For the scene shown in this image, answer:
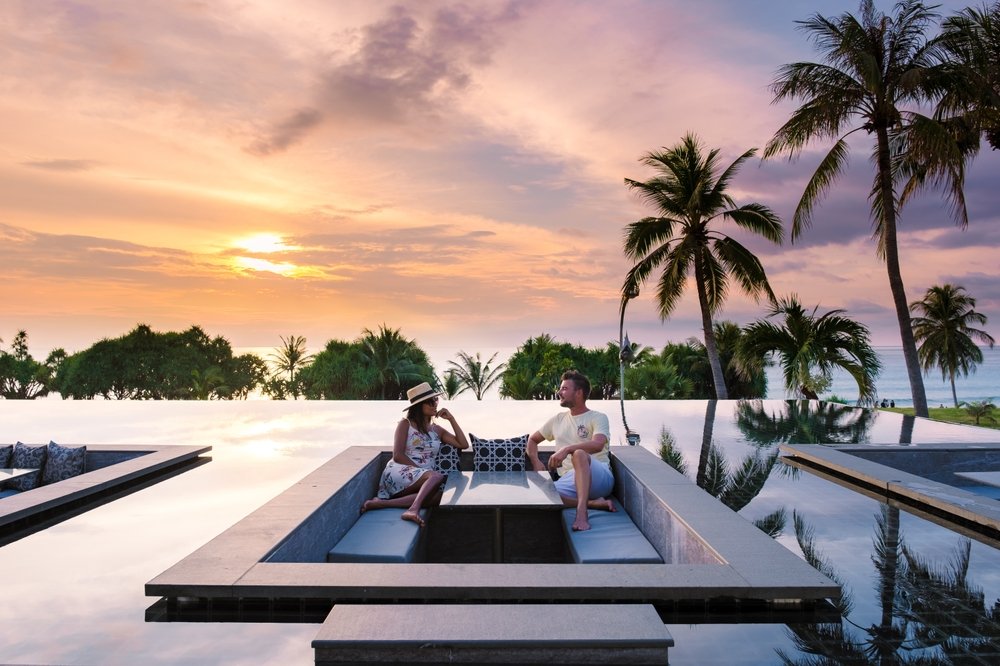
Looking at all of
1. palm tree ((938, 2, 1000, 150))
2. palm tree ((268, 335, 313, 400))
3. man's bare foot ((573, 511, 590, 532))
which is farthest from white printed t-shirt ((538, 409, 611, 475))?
palm tree ((268, 335, 313, 400))

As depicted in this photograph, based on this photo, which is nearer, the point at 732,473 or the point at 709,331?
the point at 732,473

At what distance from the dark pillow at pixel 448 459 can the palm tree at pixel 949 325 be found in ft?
141

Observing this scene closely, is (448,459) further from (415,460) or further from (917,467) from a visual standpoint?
(917,467)

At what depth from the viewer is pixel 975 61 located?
14.4 m

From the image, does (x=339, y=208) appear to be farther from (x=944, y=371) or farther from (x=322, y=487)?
(x=944, y=371)

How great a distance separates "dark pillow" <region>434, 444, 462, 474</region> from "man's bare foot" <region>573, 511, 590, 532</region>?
173 centimetres

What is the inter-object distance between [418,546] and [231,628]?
6.22 feet

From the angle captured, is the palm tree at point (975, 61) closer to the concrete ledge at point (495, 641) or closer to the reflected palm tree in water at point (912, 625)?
the reflected palm tree in water at point (912, 625)

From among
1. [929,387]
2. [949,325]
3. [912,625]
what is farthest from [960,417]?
[912,625]

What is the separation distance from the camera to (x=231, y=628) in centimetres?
278

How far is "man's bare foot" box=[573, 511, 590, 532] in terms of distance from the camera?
14.8 ft

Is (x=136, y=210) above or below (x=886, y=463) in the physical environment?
above

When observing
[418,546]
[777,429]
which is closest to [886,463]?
[777,429]

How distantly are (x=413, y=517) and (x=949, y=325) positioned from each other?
4627cm
